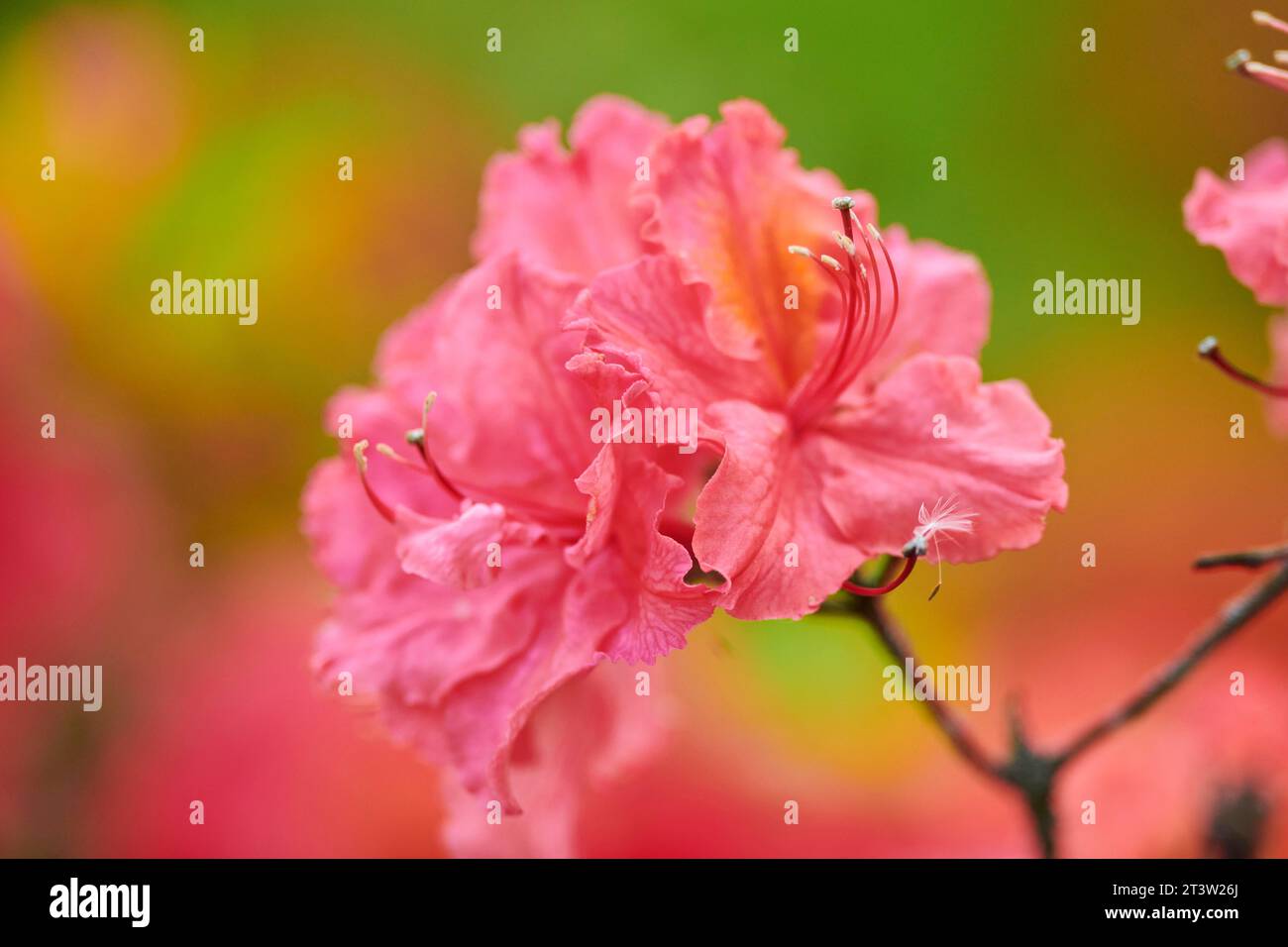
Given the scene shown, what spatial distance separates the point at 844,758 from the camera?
127 centimetres

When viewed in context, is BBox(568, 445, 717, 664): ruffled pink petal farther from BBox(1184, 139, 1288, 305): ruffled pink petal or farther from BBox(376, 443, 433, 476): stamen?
BBox(1184, 139, 1288, 305): ruffled pink petal

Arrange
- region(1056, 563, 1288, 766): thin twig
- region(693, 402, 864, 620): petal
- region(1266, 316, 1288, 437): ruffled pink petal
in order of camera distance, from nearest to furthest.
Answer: region(693, 402, 864, 620): petal
region(1056, 563, 1288, 766): thin twig
region(1266, 316, 1288, 437): ruffled pink petal

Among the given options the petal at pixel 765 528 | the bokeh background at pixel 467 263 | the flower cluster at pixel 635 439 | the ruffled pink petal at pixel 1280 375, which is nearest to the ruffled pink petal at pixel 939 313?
the flower cluster at pixel 635 439

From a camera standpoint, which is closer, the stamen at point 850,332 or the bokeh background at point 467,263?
the stamen at point 850,332

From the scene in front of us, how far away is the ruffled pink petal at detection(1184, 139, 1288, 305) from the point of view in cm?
56

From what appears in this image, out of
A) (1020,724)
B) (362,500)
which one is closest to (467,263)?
(362,500)

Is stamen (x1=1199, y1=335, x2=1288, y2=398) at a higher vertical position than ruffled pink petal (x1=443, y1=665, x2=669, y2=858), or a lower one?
higher

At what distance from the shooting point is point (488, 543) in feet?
1.69

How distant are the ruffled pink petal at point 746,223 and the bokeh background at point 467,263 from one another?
697 mm

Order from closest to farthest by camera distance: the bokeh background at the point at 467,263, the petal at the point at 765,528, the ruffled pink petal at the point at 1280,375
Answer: the petal at the point at 765,528, the ruffled pink petal at the point at 1280,375, the bokeh background at the point at 467,263

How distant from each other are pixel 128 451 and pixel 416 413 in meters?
0.87

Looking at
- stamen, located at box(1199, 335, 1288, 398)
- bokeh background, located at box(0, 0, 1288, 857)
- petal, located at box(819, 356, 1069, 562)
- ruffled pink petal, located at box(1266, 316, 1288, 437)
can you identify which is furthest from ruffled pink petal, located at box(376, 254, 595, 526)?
bokeh background, located at box(0, 0, 1288, 857)

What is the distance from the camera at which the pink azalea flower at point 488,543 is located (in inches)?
20.2

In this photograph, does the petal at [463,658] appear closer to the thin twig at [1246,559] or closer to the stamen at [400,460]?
the stamen at [400,460]
